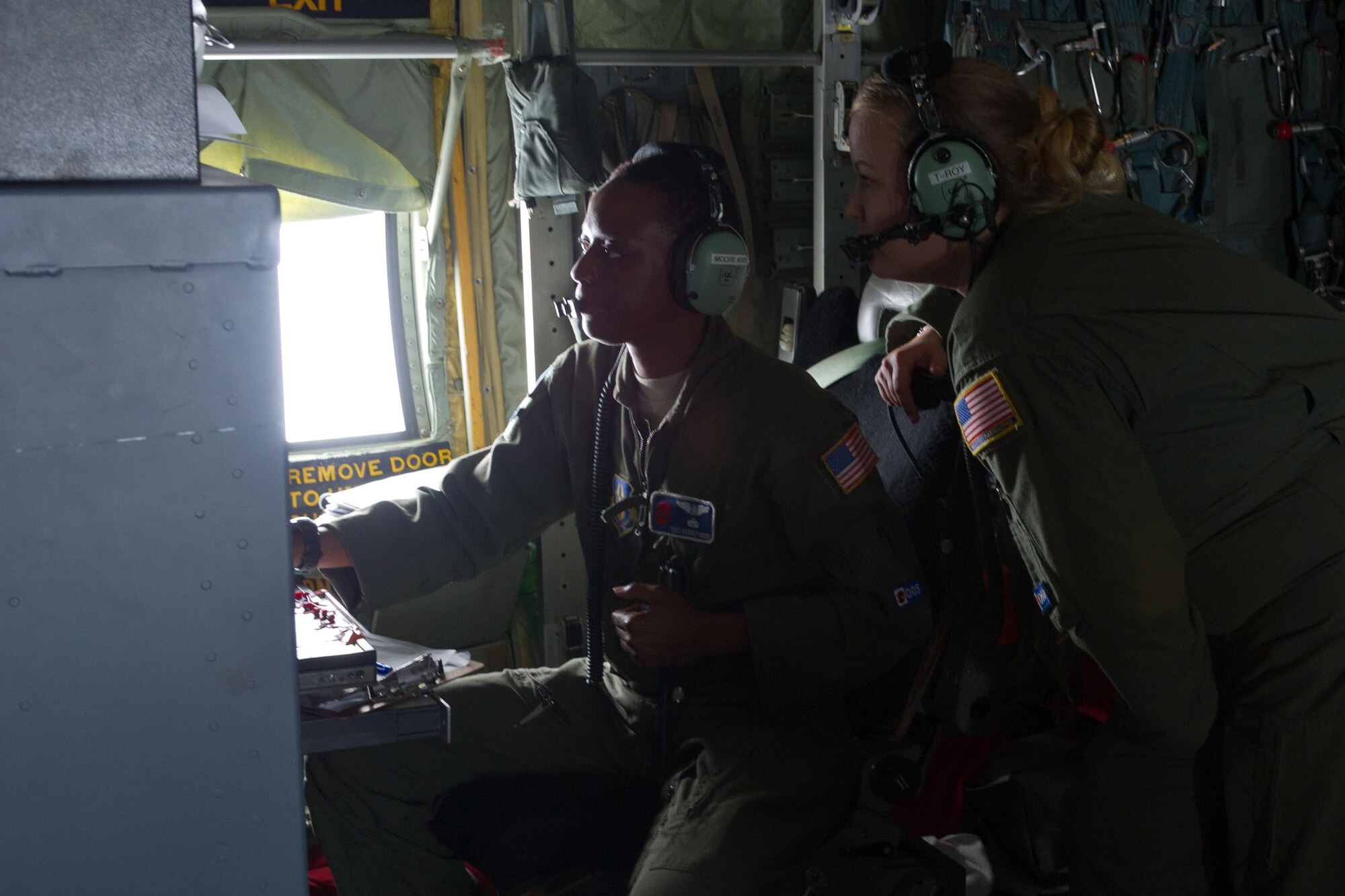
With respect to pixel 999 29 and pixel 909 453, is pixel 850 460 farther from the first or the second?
pixel 999 29

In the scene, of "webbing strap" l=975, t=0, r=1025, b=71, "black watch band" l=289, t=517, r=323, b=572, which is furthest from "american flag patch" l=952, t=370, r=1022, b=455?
"webbing strap" l=975, t=0, r=1025, b=71

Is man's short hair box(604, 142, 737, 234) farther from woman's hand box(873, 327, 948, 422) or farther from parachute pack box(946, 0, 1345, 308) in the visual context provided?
parachute pack box(946, 0, 1345, 308)

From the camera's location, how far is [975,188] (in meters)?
1.57

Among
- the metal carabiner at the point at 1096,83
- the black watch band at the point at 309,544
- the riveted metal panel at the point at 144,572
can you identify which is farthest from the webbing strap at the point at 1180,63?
the riveted metal panel at the point at 144,572

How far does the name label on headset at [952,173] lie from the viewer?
1.56m

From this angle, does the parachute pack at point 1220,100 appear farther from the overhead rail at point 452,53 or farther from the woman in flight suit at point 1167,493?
the woman in flight suit at point 1167,493

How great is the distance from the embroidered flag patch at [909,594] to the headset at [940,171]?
1.68 ft

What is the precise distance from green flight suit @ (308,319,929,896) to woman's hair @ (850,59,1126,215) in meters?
0.45

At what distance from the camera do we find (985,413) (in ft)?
4.75

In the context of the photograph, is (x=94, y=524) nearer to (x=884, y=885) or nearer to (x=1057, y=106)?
(x=884, y=885)

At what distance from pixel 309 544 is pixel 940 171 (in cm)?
108

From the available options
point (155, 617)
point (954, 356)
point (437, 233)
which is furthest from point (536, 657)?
point (155, 617)

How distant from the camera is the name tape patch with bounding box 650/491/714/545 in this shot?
187 cm

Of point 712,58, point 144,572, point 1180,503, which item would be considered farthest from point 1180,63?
point 144,572
